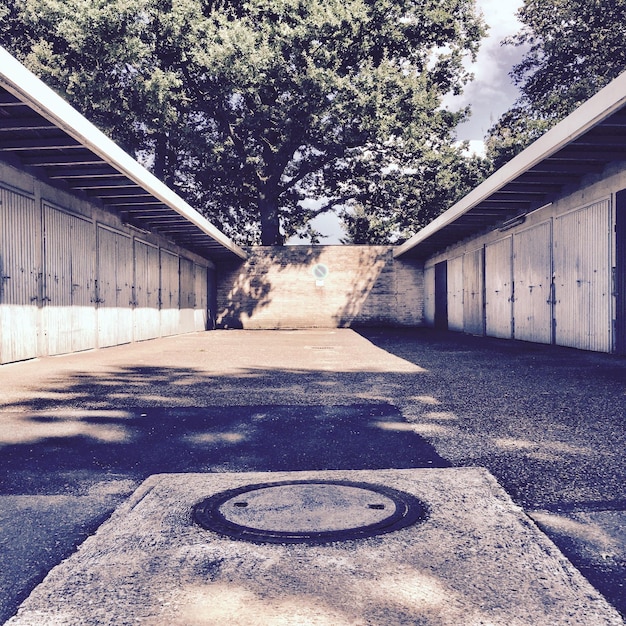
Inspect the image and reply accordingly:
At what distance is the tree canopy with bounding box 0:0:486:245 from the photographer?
2666 centimetres

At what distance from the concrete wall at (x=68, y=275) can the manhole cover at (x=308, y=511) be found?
9.02 m

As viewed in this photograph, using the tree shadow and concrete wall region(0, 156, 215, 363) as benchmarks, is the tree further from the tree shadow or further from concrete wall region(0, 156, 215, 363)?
concrete wall region(0, 156, 215, 363)

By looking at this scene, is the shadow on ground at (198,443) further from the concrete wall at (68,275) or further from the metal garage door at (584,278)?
the metal garage door at (584,278)

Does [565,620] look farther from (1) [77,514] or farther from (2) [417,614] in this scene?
(1) [77,514]

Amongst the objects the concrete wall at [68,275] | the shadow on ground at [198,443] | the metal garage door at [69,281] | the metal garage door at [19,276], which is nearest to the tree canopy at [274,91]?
the concrete wall at [68,275]

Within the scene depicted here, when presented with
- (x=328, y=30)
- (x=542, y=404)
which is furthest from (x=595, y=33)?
(x=542, y=404)

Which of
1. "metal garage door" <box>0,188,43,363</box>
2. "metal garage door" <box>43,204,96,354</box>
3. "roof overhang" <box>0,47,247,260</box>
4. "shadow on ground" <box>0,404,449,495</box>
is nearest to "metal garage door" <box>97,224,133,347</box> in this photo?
"metal garage door" <box>43,204,96,354</box>

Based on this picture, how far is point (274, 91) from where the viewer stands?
2819 cm

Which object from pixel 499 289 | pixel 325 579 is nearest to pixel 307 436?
pixel 325 579

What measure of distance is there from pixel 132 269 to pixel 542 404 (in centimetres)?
1388

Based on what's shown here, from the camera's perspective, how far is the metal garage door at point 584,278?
1179 cm

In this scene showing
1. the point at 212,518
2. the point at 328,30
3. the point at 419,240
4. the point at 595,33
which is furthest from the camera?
the point at 595,33

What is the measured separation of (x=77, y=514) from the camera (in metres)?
2.97

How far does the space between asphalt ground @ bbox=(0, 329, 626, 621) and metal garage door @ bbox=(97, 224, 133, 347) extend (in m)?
5.84
